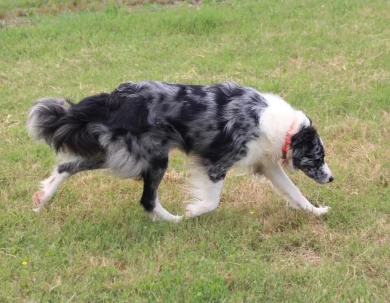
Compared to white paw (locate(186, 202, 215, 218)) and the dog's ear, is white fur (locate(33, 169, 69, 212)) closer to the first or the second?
white paw (locate(186, 202, 215, 218))

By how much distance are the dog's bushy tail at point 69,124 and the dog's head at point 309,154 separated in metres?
1.43

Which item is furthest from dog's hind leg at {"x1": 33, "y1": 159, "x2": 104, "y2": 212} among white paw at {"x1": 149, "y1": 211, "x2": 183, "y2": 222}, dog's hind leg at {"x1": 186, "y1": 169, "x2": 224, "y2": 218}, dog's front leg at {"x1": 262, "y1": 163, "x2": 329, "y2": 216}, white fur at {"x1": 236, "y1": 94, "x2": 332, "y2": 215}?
dog's front leg at {"x1": 262, "y1": 163, "x2": 329, "y2": 216}

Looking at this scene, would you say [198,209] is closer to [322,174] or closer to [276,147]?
[276,147]

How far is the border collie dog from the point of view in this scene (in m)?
4.45

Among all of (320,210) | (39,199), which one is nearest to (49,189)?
(39,199)

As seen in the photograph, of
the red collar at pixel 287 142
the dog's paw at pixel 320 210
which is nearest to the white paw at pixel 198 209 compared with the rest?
the red collar at pixel 287 142

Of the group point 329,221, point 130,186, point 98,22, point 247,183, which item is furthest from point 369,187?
point 98,22

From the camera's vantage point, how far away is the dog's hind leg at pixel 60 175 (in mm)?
4613

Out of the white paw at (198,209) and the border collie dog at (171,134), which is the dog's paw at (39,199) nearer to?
the border collie dog at (171,134)

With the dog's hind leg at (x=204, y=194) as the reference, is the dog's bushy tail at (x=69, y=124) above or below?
above

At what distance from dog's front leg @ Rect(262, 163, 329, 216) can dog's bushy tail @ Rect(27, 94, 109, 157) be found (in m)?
1.37

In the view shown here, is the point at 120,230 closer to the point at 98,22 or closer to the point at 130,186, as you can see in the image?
the point at 130,186

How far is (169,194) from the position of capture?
17.3 feet

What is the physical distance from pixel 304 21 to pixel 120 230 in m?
5.97
